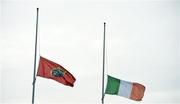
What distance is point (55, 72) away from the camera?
23.7 metres

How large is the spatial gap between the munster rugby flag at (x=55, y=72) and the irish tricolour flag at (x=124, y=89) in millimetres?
3628

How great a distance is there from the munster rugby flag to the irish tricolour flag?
363 cm

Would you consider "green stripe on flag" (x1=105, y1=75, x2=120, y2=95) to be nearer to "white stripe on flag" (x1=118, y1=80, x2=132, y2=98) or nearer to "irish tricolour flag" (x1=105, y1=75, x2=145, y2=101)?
"irish tricolour flag" (x1=105, y1=75, x2=145, y2=101)

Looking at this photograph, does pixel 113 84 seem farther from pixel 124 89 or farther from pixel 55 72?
pixel 55 72

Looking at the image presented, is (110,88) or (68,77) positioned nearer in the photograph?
(68,77)

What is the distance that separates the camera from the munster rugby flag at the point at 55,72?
77.9 feet

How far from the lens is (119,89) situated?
88.3 feet

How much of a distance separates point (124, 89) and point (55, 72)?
4873mm

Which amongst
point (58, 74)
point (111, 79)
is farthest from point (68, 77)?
point (111, 79)

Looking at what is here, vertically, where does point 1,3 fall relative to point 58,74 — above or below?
above

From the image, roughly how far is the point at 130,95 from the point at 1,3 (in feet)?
28.5

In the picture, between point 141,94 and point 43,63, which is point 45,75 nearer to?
point 43,63

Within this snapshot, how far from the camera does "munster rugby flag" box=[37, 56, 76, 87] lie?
935 inches

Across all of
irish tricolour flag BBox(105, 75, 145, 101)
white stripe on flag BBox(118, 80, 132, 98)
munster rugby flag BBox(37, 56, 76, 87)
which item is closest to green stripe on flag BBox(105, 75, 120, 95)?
irish tricolour flag BBox(105, 75, 145, 101)
